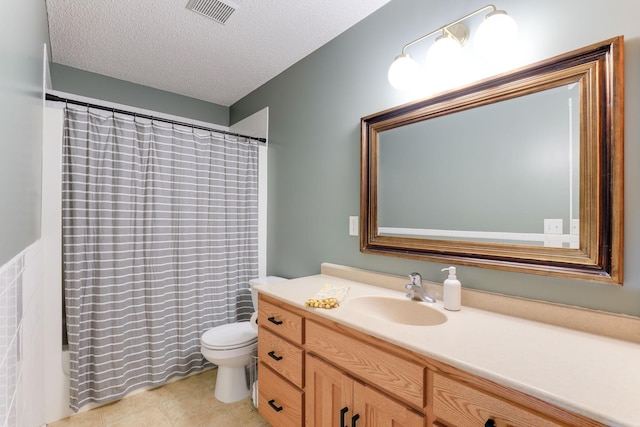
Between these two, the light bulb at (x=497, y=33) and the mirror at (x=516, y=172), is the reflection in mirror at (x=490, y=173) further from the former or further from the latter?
the light bulb at (x=497, y=33)

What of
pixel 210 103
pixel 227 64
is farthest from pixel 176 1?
pixel 210 103

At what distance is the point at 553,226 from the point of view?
1.06 metres

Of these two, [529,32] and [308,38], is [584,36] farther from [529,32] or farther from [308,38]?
[308,38]

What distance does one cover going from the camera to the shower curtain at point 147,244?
1.81 meters

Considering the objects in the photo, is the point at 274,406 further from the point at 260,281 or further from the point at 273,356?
the point at 260,281

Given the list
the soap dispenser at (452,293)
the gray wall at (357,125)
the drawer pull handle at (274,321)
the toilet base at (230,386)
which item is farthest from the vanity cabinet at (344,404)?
the toilet base at (230,386)

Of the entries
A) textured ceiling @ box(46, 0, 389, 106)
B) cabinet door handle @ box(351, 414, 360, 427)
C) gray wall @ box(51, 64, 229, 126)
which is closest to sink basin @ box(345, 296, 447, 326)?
cabinet door handle @ box(351, 414, 360, 427)

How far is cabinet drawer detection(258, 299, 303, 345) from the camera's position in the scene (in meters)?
1.33

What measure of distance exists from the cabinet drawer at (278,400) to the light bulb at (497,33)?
1641 millimetres

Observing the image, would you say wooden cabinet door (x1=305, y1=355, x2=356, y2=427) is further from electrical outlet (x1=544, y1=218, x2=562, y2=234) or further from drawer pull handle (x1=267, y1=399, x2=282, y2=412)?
electrical outlet (x1=544, y1=218, x2=562, y2=234)

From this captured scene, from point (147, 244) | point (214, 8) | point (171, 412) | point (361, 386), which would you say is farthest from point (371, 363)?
point (214, 8)

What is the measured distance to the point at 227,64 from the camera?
7.38ft

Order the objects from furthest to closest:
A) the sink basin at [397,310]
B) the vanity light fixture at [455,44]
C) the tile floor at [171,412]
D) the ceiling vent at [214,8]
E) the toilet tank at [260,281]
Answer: the toilet tank at [260,281] → the tile floor at [171,412] → the ceiling vent at [214,8] → the sink basin at [397,310] → the vanity light fixture at [455,44]

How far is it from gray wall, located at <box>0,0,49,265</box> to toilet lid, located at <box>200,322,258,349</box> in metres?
1.13
